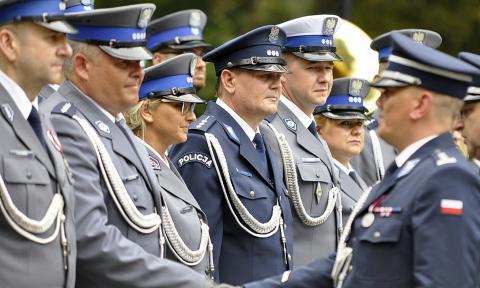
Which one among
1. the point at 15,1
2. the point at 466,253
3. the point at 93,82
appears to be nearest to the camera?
the point at 466,253

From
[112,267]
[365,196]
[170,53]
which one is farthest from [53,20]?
[170,53]

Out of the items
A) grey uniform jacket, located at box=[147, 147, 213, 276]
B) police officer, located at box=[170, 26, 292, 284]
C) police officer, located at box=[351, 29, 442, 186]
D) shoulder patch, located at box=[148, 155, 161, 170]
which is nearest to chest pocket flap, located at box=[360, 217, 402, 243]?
grey uniform jacket, located at box=[147, 147, 213, 276]

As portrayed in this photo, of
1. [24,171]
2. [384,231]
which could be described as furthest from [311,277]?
[24,171]

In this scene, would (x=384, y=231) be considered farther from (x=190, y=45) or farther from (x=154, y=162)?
(x=190, y=45)

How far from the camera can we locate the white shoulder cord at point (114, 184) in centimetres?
704

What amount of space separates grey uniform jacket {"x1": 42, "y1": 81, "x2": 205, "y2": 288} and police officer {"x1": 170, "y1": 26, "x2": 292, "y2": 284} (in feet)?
3.30

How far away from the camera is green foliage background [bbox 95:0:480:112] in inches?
634

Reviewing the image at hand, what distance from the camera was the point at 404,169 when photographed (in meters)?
6.28

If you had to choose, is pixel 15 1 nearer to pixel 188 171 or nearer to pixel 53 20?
pixel 53 20

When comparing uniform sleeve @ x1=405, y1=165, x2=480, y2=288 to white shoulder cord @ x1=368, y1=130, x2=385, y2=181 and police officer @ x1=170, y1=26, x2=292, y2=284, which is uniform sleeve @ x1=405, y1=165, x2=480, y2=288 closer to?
police officer @ x1=170, y1=26, x2=292, y2=284

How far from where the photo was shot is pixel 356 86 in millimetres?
10016

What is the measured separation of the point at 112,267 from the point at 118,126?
0.79 meters

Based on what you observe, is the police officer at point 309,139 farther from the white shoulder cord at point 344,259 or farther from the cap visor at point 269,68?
the white shoulder cord at point 344,259

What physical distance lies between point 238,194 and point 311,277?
4.80 ft
